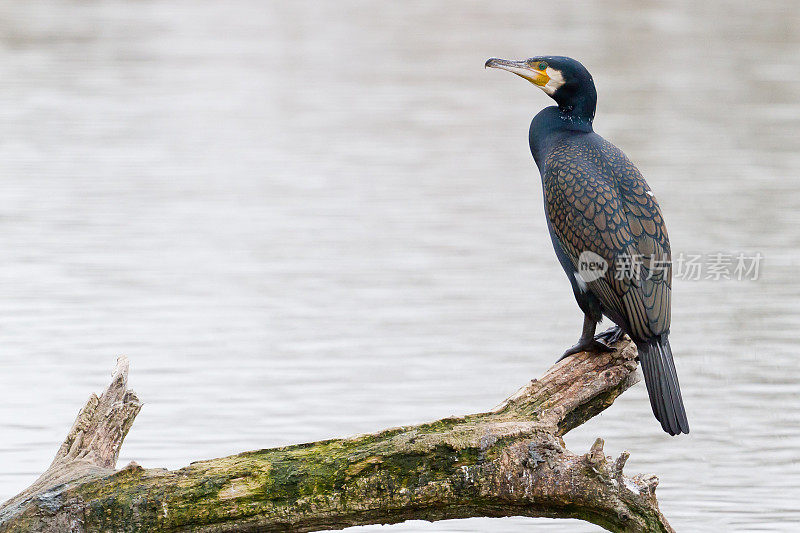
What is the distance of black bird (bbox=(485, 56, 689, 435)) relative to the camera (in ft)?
15.0

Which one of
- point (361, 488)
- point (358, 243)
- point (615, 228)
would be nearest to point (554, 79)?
point (615, 228)

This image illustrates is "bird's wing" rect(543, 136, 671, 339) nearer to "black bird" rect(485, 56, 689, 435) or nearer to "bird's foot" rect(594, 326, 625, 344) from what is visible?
"black bird" rect(485, 56, 689, 435)

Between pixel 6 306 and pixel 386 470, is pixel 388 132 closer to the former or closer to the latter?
pixel 6 306

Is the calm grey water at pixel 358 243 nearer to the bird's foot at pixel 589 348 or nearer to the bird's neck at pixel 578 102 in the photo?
the bird's foot at pixel 589 348

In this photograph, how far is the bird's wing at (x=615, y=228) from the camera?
464 centimetres

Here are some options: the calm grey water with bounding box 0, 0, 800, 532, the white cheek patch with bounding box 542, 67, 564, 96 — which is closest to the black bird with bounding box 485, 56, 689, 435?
the white cheek patch with bounding box 542, 67, 564, 96

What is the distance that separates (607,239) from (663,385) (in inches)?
22.7

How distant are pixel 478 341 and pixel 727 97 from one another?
968 cm

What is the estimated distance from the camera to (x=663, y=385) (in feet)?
14.7

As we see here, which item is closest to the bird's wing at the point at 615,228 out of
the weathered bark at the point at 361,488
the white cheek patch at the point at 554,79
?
the white cheek patch at the point at 554,79

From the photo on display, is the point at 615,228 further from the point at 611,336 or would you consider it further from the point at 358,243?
the point at 358,243

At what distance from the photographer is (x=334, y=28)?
2323 cm

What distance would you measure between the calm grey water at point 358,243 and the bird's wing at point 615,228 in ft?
4.82

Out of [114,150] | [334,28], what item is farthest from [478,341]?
[334,28]
